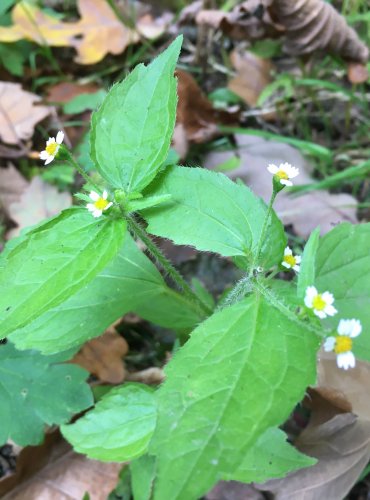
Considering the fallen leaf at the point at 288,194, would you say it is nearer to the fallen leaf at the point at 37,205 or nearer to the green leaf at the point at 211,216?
the fallen leaf at the point at 37,205

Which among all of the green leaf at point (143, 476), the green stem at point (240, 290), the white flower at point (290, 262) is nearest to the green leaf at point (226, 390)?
the green stem at point (240, 290)

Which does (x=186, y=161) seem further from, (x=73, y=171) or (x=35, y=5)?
(x=35, y=5)

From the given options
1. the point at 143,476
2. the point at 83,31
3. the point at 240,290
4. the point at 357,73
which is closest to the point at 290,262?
the point at 240,290

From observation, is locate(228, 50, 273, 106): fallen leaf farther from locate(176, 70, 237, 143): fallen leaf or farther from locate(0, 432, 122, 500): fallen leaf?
locate(0, 432, 122, 500): fallen leaf

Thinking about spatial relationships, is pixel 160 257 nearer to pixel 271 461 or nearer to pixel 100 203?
pixel 100 203

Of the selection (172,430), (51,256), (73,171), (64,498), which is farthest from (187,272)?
(172,430)

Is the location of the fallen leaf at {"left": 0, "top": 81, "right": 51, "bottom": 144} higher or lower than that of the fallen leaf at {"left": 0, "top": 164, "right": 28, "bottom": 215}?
higher

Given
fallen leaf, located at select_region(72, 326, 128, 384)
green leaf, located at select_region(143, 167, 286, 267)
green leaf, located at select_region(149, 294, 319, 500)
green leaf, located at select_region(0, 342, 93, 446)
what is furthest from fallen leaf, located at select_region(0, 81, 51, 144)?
green leaf, located at select_region(149, 294, 319, 500)
